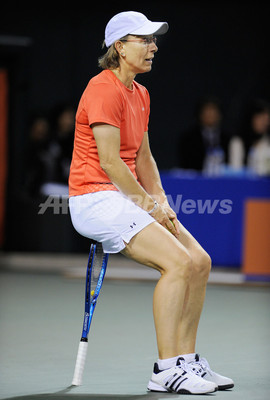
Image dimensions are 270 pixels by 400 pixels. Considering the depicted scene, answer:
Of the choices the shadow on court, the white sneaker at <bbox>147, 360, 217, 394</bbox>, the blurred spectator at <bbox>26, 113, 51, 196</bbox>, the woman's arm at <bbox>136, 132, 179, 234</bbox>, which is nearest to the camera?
the shadow on court

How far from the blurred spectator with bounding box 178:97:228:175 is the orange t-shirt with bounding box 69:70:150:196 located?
18.1 feet

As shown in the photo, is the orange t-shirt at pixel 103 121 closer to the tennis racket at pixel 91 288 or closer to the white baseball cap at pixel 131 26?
the white baseball cap at pixel 131 26

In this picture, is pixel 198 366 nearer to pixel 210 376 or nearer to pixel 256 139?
pixel 210 376

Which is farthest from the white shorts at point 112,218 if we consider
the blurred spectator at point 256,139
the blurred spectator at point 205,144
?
the blurred spectator at point 205,144

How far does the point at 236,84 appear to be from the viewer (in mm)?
12750

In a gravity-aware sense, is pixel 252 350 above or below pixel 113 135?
below

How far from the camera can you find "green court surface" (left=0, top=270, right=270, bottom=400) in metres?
4.29

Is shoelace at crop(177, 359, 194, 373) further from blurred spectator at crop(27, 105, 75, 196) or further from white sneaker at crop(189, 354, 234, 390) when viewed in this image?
blurred spectator at crop(27, 105, 75, 196)

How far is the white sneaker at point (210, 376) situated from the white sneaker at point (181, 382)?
0.28 feet

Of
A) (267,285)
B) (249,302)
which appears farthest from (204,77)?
(249,302)

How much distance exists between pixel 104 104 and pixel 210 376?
141cm

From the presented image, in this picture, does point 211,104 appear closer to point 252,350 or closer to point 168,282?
point 252,350

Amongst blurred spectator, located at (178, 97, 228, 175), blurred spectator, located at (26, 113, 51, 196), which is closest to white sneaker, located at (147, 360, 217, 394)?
blurred spectator, located at (178, 97, 228, 175)

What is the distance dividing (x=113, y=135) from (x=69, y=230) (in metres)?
7.02
